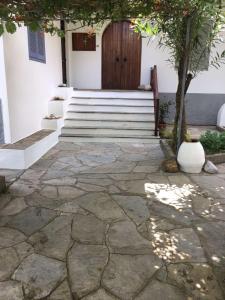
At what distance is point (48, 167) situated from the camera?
14.7 feet

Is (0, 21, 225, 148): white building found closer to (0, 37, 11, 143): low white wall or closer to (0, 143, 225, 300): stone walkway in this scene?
(0, 37, 11, 143): low white wall

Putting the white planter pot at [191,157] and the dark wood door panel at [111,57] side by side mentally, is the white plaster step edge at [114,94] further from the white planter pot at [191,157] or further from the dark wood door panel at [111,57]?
the white planter pot at [191,157]

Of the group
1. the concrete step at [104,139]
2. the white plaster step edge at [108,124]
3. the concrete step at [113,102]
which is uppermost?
the concrete step at [113,102]

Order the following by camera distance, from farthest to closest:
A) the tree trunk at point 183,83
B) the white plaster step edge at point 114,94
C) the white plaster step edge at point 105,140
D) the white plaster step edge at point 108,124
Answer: the white plaster step edge at point 114,94, the white plaster step edge at point 108,124, the white plaster step edge at point 105,140, the tree trunk at point 183,83

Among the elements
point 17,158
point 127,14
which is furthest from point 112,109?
point 127,14

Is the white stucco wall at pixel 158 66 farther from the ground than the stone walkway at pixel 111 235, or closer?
farther from the ground

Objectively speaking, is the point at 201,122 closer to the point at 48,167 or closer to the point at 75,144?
the point at 75,144

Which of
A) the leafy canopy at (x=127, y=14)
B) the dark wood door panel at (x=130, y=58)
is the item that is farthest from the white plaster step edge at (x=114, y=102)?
the leafy canopy at (x=127, y=14)

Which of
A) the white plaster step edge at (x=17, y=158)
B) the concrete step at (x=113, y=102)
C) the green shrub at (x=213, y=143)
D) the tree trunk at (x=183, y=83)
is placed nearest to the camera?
the tree trunk at (x=183, y=83)

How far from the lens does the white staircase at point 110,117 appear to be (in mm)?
6422

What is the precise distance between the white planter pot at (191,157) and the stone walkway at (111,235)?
0.19m

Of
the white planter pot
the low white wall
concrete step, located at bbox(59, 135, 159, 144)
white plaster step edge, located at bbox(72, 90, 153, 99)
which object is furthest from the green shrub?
the low white wall

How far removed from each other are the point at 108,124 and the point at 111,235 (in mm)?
4457

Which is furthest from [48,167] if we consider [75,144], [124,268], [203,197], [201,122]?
[201,122]
